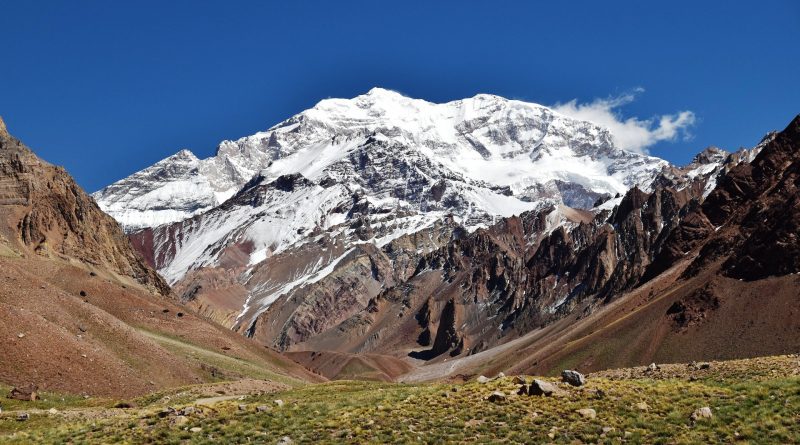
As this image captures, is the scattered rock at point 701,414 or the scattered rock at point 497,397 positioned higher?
the scattered rock at point 497,397

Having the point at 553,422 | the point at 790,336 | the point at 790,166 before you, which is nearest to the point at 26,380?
the point at 553,422

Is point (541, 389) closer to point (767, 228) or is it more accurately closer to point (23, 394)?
point (23, 394)

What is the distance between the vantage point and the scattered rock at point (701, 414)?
102ft

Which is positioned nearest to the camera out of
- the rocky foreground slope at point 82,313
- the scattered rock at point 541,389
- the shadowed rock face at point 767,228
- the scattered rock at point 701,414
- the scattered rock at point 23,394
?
the scattered rock at point 701,414

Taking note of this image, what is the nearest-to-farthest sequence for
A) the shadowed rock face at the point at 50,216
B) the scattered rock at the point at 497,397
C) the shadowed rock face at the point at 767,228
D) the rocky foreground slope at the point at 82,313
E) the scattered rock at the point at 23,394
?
the scattered rock at the point at 497,397 < the scattered rock at the point at 23,394 < the rocky foreground slope at the point at 82,313 < the shadowed rock face at the point at 50,216 < the shadowed rock face at the point at 767,228

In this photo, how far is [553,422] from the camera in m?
31.6

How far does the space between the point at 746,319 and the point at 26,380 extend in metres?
114

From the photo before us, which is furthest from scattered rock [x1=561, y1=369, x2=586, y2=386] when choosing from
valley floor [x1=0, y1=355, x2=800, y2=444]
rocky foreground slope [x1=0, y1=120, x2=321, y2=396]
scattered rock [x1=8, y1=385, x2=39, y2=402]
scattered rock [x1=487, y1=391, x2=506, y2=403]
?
rocky foreground slope [x1=0, y1=120, x2=321, y2=396]

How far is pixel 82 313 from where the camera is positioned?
86625 mm

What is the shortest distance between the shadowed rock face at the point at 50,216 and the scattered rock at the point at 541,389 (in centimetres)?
11515

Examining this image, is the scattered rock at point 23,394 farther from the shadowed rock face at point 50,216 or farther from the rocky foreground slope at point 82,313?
the shadowed rock face at point 50,216

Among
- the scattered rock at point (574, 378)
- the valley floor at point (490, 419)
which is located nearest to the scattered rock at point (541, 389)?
the valley floor at point (490, 419)

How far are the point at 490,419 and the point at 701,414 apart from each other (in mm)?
8331

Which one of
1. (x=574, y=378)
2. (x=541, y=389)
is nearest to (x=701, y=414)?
(x=574, y=378)
